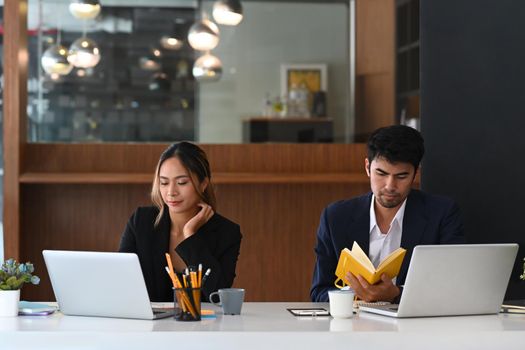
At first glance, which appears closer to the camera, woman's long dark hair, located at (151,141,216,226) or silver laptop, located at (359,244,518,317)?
silver laptop, located at (359,244,518,317)

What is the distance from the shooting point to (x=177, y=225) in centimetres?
349

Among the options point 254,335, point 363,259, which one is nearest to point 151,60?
point 363,259

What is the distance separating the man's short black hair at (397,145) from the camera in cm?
328

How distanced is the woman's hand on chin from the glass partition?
6212 millimetres

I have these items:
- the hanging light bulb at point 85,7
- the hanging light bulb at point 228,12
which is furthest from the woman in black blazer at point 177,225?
the hanging light bulb at point 228,12

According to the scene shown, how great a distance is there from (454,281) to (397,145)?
76cm

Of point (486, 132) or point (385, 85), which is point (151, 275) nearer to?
point (486, 132)

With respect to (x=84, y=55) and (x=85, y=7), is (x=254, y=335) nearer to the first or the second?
(x=85, y=7)

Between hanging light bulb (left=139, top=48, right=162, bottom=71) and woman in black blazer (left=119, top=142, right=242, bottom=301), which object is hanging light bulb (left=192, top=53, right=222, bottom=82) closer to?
hanging light bulb (left=139, top=48, right=162, bottom=71)

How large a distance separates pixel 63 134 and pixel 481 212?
673cm

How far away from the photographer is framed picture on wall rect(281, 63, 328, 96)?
10.1 meters

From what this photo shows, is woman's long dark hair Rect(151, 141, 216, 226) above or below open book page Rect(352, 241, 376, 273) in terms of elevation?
above

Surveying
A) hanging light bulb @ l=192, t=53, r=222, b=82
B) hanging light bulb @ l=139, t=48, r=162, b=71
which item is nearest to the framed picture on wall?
hanging light bulb @ l=139, t=48, r=162, b=71

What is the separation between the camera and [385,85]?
305 inches
